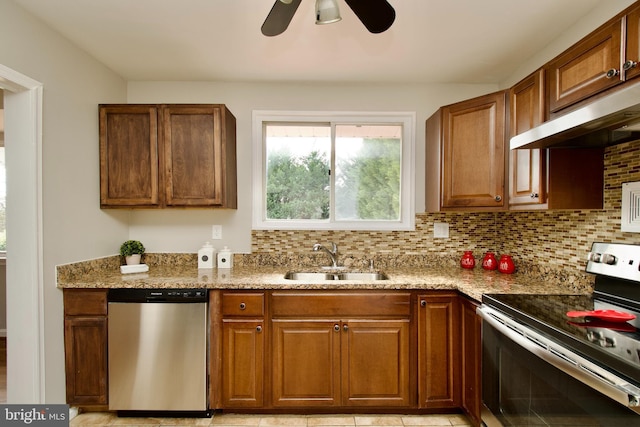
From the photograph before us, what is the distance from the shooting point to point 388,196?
110 inches

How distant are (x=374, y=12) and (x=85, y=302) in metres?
2.27

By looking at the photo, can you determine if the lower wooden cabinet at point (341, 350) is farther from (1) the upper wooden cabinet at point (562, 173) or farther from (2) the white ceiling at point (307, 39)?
(2) the white ceiling at point (307, 39)

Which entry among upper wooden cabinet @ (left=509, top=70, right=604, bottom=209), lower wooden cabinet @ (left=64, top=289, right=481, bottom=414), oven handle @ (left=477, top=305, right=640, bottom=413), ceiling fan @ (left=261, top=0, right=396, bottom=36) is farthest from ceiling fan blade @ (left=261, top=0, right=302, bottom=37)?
oven handle @ (left=477, top=305, right=640, bottom=413)

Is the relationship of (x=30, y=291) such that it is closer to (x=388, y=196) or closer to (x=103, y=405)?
(x=103, y=405)

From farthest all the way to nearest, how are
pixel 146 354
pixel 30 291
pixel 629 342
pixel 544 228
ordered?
pixel 544 228 < pixel 146 354 < pixel 30 291 < pixel 629 342

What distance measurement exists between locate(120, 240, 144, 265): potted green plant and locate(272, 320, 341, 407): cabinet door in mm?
1272

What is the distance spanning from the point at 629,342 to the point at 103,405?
2665mm

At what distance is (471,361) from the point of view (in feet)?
6.32

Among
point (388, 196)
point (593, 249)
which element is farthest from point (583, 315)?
point (388, 196)

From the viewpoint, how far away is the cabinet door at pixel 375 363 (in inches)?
82.4

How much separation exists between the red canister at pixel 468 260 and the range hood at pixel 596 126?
1.11 metres

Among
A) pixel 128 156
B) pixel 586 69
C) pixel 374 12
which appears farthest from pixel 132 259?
pixel 586 69

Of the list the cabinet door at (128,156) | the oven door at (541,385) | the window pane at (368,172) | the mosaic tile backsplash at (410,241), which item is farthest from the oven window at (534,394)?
the cabinet door at (128,156)

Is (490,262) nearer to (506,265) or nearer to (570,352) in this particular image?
(506,265)
